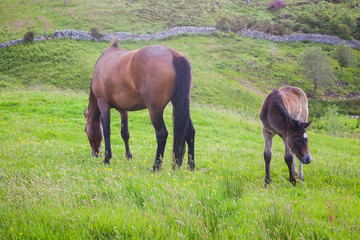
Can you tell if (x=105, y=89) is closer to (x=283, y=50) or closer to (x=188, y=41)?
(x=188, y=41)

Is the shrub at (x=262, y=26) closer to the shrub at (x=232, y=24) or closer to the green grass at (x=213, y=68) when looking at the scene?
the shrub at (x=232, y=24)

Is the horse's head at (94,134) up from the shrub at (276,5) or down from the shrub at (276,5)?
down

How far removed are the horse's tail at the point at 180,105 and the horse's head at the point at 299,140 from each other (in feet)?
7.18

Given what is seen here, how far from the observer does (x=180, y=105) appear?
563cm

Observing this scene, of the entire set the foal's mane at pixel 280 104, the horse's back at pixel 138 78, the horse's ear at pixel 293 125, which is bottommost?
the horse's ear at pixel 293 125

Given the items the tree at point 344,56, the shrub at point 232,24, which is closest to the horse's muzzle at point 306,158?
the tree at point 344,56

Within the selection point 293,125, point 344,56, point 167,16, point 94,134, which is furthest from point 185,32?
point 293,125


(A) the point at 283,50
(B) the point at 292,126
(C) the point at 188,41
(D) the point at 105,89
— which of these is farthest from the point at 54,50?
(A) the point at 283,50

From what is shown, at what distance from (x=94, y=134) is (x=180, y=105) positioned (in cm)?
349

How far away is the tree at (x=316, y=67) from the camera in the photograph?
39500mm

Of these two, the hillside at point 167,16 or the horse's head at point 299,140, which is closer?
the horse's head at point 299,140

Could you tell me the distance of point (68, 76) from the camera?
94.5 ft

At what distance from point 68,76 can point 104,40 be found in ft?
46.6

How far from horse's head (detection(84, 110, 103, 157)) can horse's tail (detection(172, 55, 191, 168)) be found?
10.7 feet
